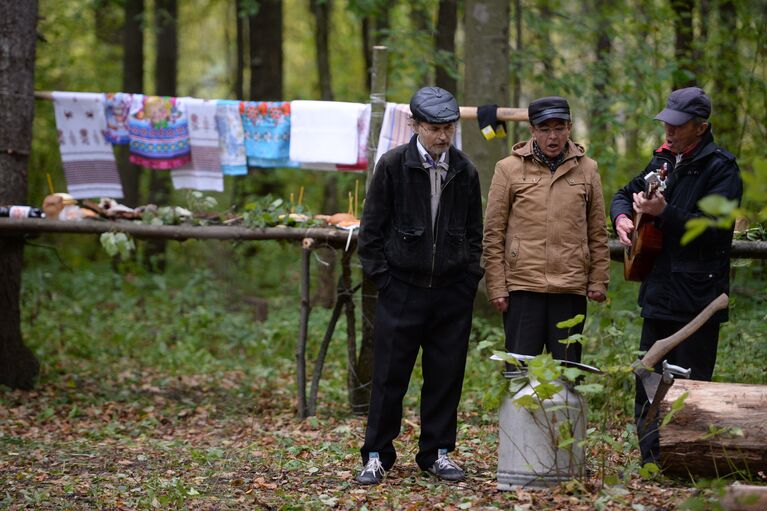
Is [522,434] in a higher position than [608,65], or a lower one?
lower

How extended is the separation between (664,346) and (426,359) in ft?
4.34

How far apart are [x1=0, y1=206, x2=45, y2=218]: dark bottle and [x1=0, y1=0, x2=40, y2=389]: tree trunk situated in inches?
12.7

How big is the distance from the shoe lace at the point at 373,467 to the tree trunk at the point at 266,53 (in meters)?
9.36

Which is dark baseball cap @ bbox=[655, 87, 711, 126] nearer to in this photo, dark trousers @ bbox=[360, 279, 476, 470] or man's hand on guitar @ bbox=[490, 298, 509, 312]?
man's hand on guitar @ bbox=[490, 298, 509, 312]

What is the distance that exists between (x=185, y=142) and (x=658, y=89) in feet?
16.8

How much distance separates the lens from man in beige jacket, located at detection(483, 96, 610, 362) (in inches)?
194

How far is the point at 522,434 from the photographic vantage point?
455cm

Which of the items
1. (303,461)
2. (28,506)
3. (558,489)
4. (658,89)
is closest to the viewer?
(558,489)

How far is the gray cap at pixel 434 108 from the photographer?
4840 millimetres

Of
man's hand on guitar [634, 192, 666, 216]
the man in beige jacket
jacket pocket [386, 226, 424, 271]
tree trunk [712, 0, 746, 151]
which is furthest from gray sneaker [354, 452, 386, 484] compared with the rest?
tree trunk [712, 0, 746, 151]

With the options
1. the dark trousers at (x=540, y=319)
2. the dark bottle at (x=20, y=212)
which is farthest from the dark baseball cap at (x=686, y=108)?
the dark bottle at (x=20, y=212)

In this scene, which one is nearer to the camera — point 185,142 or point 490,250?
point 490,250

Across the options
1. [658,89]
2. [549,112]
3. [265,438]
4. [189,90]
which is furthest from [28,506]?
[189,90]

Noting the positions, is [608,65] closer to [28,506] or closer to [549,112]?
[549,112]
